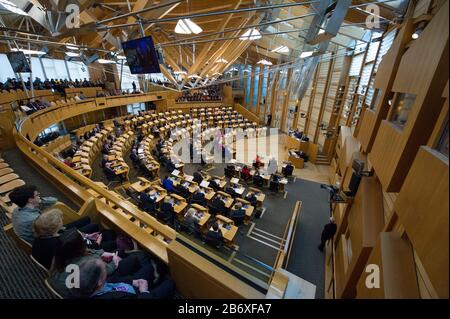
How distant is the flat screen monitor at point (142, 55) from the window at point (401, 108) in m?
6.03

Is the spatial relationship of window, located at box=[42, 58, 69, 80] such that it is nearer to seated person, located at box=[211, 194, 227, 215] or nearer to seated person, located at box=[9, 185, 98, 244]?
seated person, located at box=[211, 194, 227, 215]

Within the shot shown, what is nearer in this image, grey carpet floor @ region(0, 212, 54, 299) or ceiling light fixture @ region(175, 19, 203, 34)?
grey carpet floor @ region(0, 212, 54, 299)

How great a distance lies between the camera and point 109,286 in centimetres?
232

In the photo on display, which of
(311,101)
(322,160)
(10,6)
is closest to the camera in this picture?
(10,6)

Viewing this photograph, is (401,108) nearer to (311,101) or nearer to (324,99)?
(324,99)

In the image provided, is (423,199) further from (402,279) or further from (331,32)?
(331,32)

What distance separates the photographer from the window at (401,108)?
3.46 m

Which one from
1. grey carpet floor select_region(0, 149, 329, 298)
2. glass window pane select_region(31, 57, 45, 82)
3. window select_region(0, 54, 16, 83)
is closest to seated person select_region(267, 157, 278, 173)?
grey carpet floor select_region(0, 149, 329, 298)

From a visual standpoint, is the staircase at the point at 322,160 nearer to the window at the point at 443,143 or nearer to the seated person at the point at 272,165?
the seated person at the point at 272,165

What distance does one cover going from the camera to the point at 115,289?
90.7 inches

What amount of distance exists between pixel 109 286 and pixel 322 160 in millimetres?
15210

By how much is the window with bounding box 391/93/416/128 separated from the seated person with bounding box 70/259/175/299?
4622mm

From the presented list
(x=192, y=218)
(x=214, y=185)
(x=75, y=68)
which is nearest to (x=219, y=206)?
(x=192, y=218)

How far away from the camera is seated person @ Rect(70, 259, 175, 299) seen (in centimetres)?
204
